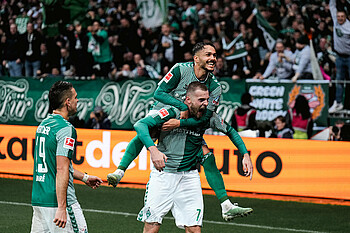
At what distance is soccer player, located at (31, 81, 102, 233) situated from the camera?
5.59 meters

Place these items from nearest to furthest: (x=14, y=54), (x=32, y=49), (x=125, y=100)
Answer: (x=125, y=100), (x=32, y=49), (x=14, y=54)

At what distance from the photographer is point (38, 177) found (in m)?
5.77

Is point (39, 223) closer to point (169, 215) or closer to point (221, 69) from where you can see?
point (169, 215)

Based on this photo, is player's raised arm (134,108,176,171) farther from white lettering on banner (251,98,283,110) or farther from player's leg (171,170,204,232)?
white lettering on banner (251,98,283,110)

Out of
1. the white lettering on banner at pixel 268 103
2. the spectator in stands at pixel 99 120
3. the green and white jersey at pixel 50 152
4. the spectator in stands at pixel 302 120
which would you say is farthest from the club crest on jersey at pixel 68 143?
the spectator in stands at pixel 99 120

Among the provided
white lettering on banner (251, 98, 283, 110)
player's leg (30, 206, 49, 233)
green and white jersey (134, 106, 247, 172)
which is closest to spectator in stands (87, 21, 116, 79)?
white lettering on banner (251, 98, 283, 110)

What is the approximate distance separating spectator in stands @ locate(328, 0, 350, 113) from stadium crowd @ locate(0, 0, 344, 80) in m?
0.79

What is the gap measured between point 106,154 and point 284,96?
4.07 metres

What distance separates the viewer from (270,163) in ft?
41.0

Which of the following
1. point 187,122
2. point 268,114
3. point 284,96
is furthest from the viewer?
point 268,114

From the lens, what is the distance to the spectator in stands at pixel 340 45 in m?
14.5

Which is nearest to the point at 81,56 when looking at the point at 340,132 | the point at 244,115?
the point at 244,115

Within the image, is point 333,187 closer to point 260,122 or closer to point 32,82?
point 260,122

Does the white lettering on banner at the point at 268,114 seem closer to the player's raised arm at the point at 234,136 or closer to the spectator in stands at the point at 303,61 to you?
the spectator in stands at the point at 303,61
